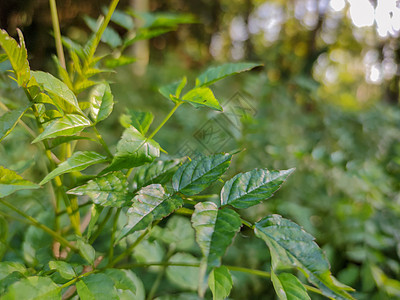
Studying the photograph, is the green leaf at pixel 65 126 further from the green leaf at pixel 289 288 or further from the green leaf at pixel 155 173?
the green leaf at pixel 289 288

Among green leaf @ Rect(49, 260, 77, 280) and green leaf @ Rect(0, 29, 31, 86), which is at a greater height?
green leaf @ Rect(0, 29, 31, 86)

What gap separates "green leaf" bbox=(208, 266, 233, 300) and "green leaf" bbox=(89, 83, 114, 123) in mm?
267

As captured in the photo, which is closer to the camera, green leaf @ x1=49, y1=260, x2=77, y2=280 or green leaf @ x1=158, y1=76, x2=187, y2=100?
green leaf @ x1=49, y1=260, x2=77, y2=280

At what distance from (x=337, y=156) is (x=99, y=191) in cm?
114

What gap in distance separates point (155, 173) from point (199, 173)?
8 cm

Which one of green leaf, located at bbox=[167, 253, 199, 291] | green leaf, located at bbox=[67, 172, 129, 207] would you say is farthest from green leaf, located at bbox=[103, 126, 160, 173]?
green leaf, located at bbox=[167, 253, 199, 291]

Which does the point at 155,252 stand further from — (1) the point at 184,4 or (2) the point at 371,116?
(1) the point at 184,4

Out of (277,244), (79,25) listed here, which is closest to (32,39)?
(79,25)

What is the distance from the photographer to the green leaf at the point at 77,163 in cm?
38

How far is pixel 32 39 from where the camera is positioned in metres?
3.92

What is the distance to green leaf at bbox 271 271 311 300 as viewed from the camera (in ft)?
1.31

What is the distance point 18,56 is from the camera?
376mm

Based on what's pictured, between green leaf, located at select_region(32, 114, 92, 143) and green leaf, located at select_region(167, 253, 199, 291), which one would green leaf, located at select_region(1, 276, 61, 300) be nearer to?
green leaf, located at select_region(32, 114, 92, 143)

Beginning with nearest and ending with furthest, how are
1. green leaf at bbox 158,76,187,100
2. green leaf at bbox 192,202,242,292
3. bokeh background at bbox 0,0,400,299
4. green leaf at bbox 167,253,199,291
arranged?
green leaf at bbox 192,202,242,292 → green leaf at bbox 158,76,187,100 → green leaf at bbox 167,253,199,291 → bokeh background at bbox 0,0,400,299
